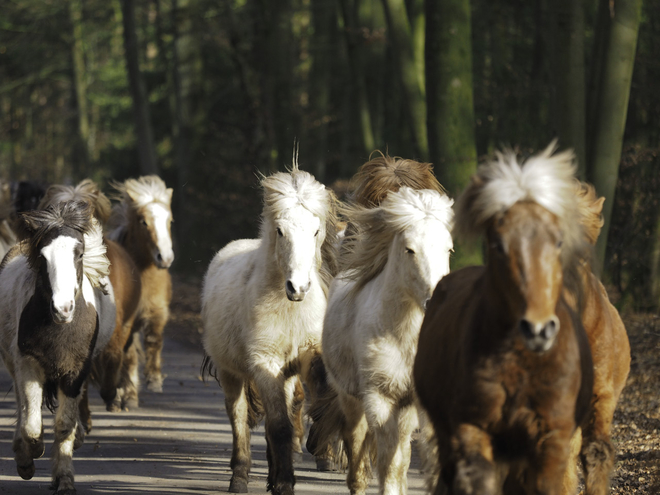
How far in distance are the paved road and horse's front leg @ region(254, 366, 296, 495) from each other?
0.68 meters

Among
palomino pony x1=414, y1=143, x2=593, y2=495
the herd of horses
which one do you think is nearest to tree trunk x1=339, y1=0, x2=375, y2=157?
the herd of horses

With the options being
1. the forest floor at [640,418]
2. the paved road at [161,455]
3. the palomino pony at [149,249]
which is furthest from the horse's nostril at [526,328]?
the palomino pony at [149,249]

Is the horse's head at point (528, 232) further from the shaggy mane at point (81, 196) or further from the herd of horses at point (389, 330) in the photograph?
the shaggy mane at point (81, 196)

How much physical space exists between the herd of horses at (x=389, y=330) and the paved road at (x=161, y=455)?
304 mm

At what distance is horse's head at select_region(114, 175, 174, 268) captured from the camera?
451 inches

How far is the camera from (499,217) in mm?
3865

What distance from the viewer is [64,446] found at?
6801 mm

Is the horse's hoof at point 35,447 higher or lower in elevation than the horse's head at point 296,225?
lower

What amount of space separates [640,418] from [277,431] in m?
4.17

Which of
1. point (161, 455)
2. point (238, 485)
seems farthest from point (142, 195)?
point (238, 485)

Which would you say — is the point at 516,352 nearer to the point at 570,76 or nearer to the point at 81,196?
the point at 81,196

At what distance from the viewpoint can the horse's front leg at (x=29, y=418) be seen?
6570 millimetres

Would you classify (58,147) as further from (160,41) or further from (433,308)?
(433,308)

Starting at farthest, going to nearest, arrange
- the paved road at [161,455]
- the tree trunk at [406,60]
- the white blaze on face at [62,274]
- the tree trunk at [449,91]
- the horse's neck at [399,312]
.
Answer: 1. the tree trunk at [406,60]
2. the tree trunk at [449,91]
3. the paved road at [161,455]
4. the white blaze on face at [62,274]
5. the horse's neck at [399,312]
